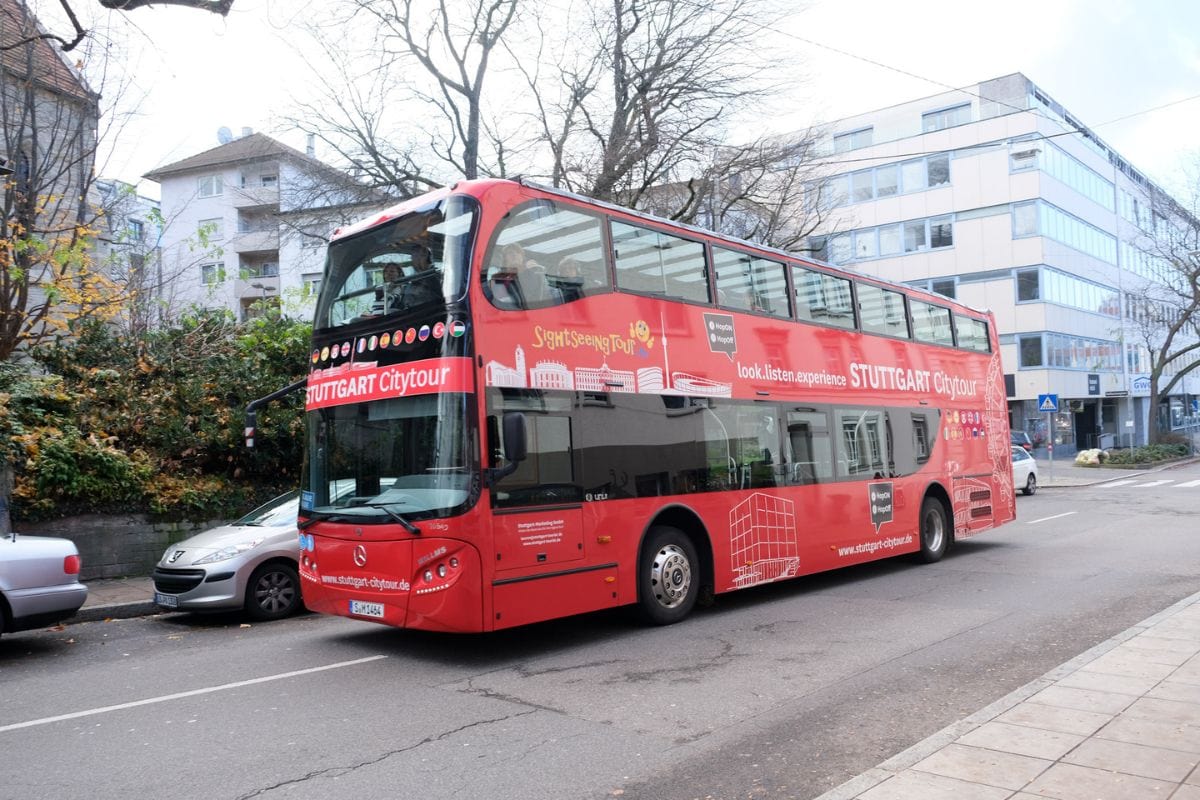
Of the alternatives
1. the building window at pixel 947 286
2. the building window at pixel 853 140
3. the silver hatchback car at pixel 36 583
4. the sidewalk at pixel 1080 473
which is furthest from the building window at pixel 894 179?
the silver hatchback car at pixel 36 583

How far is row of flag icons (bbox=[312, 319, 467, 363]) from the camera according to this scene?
23.6 feet

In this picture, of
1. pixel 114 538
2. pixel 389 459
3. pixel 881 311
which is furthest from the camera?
pixel 881 311

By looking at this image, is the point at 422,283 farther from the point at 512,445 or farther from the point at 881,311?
the point at 881,311

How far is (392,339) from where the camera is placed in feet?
25.1

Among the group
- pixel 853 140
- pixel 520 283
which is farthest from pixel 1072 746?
pixel 853 140

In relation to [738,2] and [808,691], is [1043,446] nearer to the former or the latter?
[738,2]

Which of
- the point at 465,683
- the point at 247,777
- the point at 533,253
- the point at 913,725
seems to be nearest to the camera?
the point at 247,777

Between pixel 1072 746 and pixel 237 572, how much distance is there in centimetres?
806

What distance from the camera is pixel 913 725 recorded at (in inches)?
218

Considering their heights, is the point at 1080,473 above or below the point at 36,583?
below

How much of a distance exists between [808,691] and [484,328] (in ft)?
12.1

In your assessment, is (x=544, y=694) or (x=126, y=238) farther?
(x=126, y=238)

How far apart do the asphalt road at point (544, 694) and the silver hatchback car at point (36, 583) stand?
0.43 m

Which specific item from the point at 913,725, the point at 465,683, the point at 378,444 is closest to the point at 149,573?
the point at 378,444
